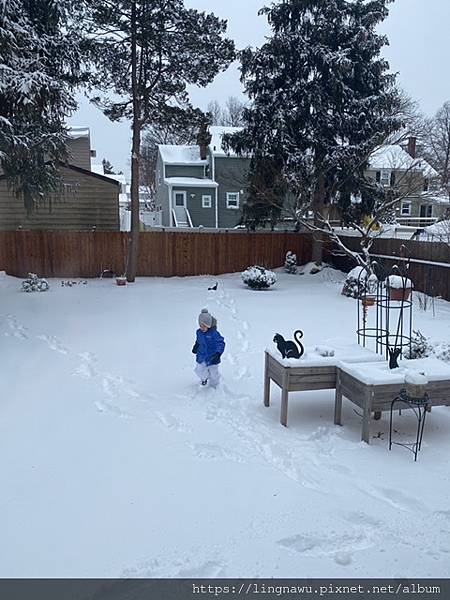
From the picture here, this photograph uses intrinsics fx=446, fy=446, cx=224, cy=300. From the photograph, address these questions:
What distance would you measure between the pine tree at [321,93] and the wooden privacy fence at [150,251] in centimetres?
240

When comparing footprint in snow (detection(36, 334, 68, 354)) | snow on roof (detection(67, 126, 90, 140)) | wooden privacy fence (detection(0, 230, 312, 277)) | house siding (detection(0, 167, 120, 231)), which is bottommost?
footprint in snow (detection(36, 334, 68, 354))

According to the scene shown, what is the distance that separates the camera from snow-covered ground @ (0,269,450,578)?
2.41 m

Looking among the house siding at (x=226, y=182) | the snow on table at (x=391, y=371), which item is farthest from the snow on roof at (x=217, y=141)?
the snow on table at (x=391, y=371)

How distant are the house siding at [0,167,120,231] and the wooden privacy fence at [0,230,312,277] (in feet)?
4.86

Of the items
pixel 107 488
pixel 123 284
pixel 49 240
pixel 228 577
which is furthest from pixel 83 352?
pixel 49 240

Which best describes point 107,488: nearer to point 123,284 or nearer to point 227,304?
point 227,304

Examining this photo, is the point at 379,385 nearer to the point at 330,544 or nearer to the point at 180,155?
the point at 330,544

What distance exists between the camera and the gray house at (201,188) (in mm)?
24375

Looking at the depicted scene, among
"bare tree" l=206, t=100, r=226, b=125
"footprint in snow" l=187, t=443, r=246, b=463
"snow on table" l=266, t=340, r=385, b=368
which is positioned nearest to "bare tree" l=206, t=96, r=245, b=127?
"bare tree" l=206, t=100, r=226, b=125

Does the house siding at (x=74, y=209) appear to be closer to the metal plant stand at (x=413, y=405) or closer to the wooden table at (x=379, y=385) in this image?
the wooden table at (x=379, y=385)

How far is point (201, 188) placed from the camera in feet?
81.1

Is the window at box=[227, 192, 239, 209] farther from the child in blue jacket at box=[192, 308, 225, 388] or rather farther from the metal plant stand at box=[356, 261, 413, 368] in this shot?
the child in blue jacket at box=[192, 308, 225, 388]

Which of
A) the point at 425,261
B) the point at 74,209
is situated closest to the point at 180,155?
the point at 74,209

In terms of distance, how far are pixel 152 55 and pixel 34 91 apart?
5865 mm
